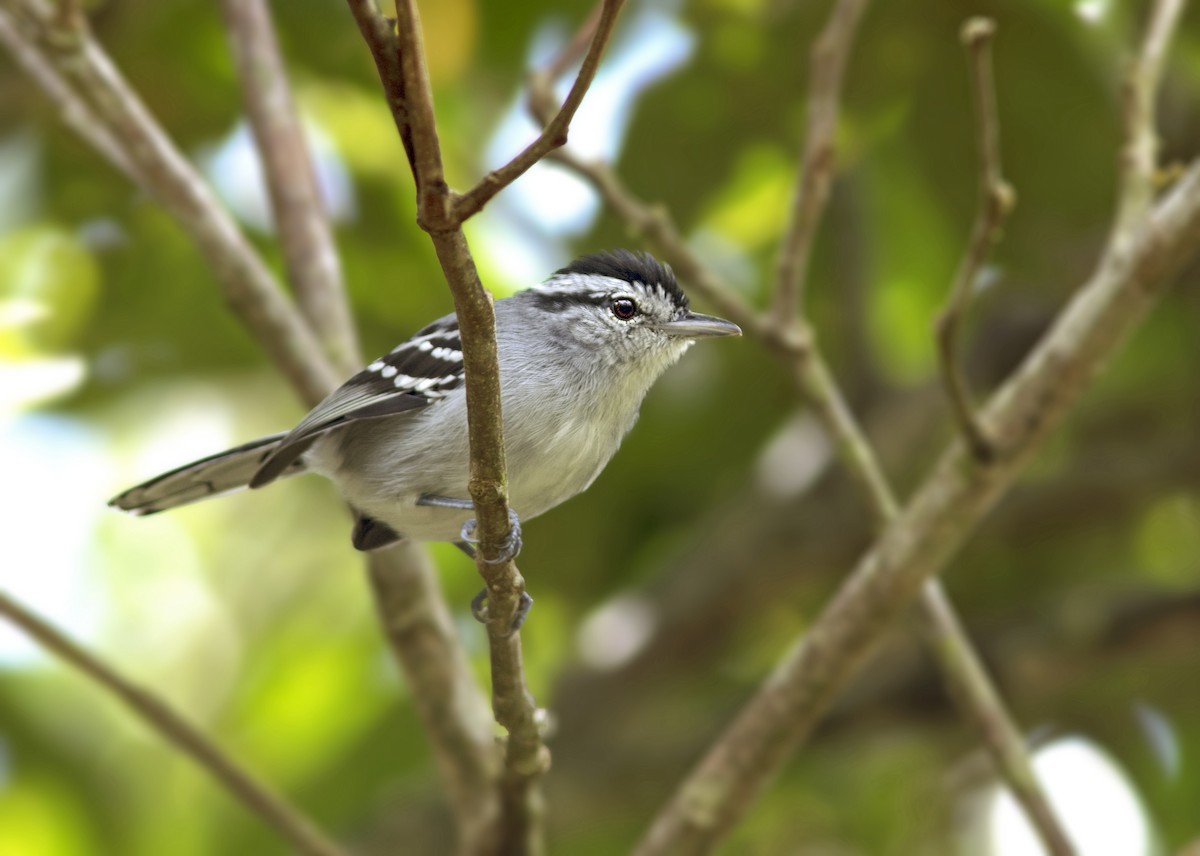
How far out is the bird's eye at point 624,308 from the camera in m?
3.69

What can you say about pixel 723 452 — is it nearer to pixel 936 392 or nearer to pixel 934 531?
pixel 936 392

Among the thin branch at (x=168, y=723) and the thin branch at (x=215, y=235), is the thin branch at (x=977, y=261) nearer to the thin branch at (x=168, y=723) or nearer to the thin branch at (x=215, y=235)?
the thin branch at (x=215, y=235)

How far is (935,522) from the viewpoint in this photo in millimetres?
3600

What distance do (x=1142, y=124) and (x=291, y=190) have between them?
2.61 metres

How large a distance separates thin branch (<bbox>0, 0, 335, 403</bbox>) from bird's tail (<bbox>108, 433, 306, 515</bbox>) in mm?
281

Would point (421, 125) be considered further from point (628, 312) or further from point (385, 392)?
point (628, 312)

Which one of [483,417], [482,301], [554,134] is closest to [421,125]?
[554,134]

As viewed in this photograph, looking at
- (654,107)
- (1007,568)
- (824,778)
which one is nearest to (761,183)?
(654,107)

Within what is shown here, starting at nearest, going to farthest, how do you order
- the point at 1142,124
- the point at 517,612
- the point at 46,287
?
1. the point at 517,612
2. the point at 1142,124
3. the point at 46,287

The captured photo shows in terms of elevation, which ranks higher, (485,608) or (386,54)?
(386,54)

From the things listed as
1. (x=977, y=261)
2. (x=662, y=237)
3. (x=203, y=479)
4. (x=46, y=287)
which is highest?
(x=46, y=287)

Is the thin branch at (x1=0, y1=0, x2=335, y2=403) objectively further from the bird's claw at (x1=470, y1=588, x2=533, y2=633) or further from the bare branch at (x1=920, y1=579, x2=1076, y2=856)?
the bare branch at (x1=920, y1=579, x2=1076, y2=856)

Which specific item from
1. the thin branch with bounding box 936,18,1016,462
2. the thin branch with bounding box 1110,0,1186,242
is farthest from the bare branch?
the thin branch with bounding box 1110,0,1186,242

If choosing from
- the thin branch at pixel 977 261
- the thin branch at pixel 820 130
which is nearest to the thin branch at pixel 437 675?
the thin branch at pixel 820 130
